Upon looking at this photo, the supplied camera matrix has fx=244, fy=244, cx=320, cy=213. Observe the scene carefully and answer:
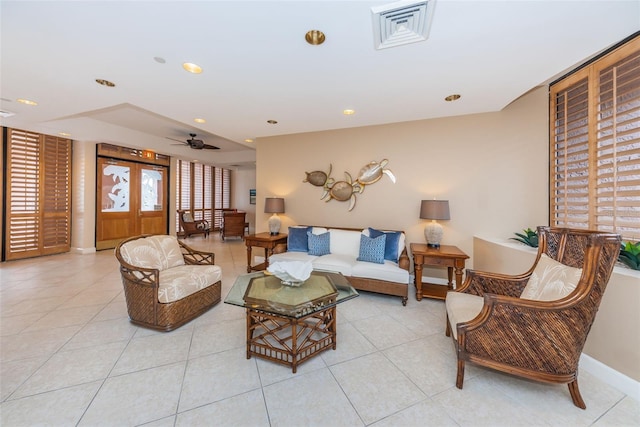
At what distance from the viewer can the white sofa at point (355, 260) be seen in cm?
307

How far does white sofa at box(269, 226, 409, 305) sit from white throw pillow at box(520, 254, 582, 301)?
4.29 ft

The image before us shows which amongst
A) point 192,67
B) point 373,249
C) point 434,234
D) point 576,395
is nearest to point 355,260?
point 373,249

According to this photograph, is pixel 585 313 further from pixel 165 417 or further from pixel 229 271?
pixel 229 271

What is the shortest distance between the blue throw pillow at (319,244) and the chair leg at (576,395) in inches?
109

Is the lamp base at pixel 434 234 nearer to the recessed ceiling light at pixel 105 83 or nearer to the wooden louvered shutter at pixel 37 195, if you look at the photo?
the recessed ceiling light at pixel 105 83

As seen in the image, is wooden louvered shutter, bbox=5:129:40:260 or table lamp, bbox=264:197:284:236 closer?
table lamp, bbox=264:197:284:236

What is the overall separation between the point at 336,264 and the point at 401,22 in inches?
103

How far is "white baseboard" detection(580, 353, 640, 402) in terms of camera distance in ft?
5.37

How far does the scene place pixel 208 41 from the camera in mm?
1972

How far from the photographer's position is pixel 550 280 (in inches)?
67.8

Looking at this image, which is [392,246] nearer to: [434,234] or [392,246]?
[392,246]

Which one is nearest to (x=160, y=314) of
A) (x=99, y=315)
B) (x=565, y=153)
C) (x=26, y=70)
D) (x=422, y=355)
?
(x=99, y=315)

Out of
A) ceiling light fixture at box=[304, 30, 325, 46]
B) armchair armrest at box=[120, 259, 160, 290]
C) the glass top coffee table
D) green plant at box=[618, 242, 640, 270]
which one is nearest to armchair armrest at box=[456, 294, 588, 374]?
green plant at box=[618, 242, 640, 270]

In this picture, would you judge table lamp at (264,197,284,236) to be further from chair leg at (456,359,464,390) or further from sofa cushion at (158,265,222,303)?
chair leg at (456,359,464,390)
